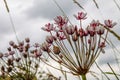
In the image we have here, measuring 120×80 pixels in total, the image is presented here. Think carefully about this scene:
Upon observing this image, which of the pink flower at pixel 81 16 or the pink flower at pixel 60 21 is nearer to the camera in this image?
the pink flower at pixel 60 21

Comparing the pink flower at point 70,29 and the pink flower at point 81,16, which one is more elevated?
the pink flower at point 81,16

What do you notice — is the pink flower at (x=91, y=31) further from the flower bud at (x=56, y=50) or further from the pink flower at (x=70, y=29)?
the flower bud at (x=56, y=50)

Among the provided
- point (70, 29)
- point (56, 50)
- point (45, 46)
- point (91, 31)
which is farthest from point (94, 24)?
point (45, 46)

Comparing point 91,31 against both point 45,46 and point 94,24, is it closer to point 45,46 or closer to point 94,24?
point 94,24

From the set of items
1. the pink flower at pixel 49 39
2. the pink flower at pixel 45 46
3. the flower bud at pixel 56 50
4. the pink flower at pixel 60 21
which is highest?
the pink flower at pixel 60 21

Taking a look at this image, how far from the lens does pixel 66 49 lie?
3734 millimetres

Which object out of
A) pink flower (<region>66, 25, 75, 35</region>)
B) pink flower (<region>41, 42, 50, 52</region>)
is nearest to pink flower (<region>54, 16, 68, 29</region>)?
pink flower (<region>66, 25, 75, 35</region>)

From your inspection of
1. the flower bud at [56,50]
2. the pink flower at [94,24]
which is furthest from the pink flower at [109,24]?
the flower bud at [56,50]

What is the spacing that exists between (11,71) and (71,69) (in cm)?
290

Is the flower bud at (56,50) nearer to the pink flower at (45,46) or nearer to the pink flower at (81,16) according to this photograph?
the pink flower at (45,46)

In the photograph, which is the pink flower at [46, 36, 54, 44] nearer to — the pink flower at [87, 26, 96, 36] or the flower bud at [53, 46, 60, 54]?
the flower bud at [53, 46, 60, 54]

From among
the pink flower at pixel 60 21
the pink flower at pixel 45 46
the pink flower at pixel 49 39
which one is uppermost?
the pink flower at pixel 60 21

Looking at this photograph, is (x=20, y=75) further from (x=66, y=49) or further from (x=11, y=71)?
(x=66, y=49)

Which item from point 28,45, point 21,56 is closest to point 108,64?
point 21,56
